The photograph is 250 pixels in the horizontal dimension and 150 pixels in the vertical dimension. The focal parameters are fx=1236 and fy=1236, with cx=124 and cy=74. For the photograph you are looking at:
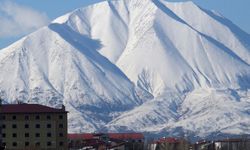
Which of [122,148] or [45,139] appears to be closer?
[45,139]

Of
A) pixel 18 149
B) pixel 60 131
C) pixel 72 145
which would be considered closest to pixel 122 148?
pixel 72 145

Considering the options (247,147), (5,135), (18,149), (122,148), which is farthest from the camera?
(247,147)

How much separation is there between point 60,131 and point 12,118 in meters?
6.05

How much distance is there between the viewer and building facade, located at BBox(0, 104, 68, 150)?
141000mm

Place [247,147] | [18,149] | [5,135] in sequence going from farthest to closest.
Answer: [247,147], [5,135], [18,149]

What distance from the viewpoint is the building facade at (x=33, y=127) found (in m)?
141

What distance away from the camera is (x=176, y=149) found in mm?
179125

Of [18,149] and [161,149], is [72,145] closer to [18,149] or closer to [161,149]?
[161,149]

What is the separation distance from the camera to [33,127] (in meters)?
143

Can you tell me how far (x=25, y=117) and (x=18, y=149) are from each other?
1129 centimetres

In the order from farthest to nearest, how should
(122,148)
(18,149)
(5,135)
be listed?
1. (122,148)
2. (5,135)
3. (18,149)

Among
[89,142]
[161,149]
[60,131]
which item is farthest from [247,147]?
[60,131]

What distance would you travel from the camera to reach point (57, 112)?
468 ft

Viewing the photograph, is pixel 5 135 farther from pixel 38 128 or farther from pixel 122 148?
pixel 122 148
